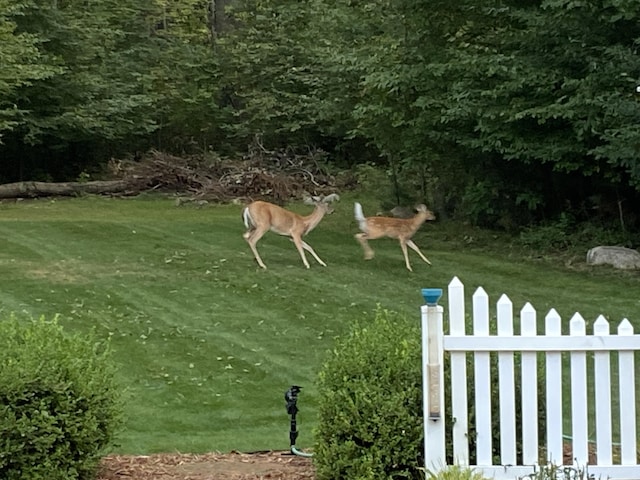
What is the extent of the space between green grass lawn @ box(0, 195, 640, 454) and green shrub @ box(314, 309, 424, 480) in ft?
4.83

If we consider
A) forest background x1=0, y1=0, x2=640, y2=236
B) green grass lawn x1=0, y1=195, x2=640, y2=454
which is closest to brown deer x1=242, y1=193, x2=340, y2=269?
green grass lawn x1=0, y1=195, x2=640, y2=454

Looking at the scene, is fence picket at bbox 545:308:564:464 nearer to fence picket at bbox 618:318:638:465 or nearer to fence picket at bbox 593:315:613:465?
fence picket at bbox 593:315:613:465

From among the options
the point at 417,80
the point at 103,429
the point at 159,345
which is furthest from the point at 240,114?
the point at 103,429

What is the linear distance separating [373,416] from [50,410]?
1.28m

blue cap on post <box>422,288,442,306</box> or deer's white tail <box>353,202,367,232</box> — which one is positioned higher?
deer's white tail <box>353,202,367,232</box>

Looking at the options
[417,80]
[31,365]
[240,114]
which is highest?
[240,114]

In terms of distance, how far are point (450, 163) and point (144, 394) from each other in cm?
994

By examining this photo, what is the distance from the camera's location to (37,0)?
22422 millimetres

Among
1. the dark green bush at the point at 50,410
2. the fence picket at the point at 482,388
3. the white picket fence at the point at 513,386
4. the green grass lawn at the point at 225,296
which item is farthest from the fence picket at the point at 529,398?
the green grass lawn at the point at 225,296

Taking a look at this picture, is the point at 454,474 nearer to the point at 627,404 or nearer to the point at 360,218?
the point at 627,404

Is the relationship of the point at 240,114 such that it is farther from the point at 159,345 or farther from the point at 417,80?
the point at 159,345

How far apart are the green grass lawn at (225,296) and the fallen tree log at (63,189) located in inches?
178

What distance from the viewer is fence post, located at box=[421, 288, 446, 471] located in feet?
11.7

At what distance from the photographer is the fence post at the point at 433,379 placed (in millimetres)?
3553
